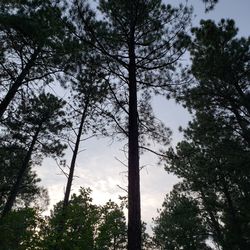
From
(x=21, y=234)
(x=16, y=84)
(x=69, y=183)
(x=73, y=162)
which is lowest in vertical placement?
(x=21, y=234)

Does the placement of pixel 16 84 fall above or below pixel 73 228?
above

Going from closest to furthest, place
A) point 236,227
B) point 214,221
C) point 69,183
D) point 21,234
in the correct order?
point 21,234
point 69,183
point 236,227
point 214,221

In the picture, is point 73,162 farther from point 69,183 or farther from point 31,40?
point 31,40

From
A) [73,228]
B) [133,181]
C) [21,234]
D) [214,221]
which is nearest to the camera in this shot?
[133,181]

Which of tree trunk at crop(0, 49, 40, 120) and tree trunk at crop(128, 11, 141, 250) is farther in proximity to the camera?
tree trunk at crop(0, 49, 40, 120)

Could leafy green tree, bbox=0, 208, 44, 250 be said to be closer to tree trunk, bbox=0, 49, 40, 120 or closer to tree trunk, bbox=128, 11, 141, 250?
tree trunk, bbox=0, 49, 40, 120

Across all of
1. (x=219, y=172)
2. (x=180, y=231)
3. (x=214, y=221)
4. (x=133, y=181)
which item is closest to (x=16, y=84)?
(x=133, y=181)

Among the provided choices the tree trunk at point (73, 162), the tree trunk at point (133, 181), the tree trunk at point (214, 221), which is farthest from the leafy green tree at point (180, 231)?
the tree trunk at point (133, 181)

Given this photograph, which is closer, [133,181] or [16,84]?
[133,181]

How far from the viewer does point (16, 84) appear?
34.9ft

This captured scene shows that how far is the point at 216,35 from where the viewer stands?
1192 centimetres

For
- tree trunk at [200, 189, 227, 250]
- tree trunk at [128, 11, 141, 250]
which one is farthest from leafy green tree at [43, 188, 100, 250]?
tree trunk at [200, 189, 227, 250]

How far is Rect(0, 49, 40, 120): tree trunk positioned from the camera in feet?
32.8

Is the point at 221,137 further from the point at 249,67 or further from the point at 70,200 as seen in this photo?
the point at 70,200
